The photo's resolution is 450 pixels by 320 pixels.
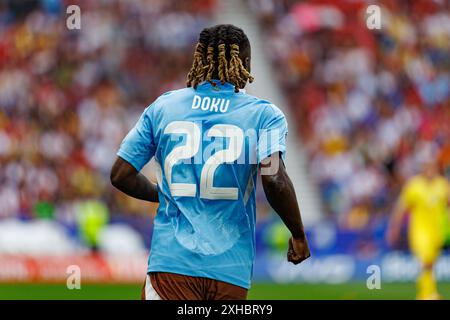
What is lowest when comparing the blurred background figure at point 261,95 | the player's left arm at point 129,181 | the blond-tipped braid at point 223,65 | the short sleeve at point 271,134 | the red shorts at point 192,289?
the red shorts at point 192,289

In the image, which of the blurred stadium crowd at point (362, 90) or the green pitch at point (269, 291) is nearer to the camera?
the green pitch at point (269, 291)

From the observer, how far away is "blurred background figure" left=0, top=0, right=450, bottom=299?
18078mm

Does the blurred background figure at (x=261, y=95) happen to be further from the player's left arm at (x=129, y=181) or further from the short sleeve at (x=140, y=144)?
the short sleeve at (x=140, y=144)

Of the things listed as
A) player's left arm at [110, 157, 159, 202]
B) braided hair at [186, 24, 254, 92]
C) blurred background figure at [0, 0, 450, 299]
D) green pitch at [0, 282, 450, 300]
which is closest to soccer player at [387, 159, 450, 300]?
green pitch at [0, 282, 450, 300]

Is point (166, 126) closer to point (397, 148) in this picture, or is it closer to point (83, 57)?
point (397, 148)

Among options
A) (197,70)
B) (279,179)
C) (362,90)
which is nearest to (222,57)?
(197,70)

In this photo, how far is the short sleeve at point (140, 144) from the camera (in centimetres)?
514

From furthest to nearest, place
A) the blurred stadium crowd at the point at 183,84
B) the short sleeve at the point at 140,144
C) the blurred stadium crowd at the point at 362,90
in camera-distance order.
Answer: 1. the blurred stadium crowd at the point at 362,90
2. the blurred stadium crowd at the point at 183,84
3. the short sleeve at the point at 140,144

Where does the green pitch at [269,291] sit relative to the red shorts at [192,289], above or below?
above

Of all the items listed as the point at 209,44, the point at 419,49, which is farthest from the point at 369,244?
the point at 209,44

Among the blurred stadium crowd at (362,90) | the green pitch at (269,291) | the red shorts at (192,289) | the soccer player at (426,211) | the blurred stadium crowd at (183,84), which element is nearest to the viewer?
the red shorts at (192,289)

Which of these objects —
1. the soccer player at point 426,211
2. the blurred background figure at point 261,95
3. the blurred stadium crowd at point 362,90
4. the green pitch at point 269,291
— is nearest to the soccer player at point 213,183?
the green pitch at point 269,291

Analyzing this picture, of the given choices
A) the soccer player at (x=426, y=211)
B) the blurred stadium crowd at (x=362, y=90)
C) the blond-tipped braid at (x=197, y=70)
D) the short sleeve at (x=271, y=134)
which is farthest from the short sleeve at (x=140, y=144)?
the blurred stadium crowd at (x=362, y=90)

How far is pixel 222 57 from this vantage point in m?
5.15
